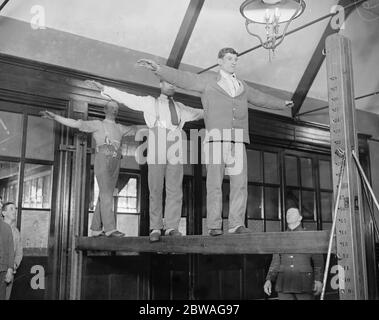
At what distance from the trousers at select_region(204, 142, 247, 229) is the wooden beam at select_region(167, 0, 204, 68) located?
2.46 metres

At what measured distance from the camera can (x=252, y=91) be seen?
3.04 metres

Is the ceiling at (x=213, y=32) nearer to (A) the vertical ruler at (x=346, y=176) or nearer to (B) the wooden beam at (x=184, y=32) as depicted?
(B) the wooden beam at (x=184, y=32)

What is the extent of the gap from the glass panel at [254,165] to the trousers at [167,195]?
2622 millimetres

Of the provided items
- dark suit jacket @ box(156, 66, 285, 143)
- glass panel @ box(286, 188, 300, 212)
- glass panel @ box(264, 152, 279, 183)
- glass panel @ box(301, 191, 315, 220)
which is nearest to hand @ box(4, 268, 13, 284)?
dark suit jacket @ box(156, 66, 285, 143)

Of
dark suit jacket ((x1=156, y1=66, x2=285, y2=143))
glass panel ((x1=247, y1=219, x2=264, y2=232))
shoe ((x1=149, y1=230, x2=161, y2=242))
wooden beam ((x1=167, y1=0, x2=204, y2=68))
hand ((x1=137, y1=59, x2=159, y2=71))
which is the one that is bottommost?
shoe ((x1=149, y1=230, x2=161, y2=242))

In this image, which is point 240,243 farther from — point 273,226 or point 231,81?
point 273,226

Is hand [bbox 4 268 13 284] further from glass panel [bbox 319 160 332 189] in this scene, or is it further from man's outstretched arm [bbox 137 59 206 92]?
glass panel [bbox 319 160 332 189]

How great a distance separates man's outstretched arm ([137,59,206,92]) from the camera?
2746 mm

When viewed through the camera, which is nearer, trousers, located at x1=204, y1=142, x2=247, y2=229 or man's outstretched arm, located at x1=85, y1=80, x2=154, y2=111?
trousers, located at x1=204, y1=142, x2=247, y2=229

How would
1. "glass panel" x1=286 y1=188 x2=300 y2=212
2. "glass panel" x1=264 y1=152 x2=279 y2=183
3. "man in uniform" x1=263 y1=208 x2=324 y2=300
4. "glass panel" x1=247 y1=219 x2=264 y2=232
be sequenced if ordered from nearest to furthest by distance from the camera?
"man in uniform" x1=263 y1=208 x2=324 y2=300
"glass panel" x1=247 y1=219 x2=264 y2=232
"glass panel" x1=264 y1=152 x2=279 y2=183
"glass panel" x1=286 y1=188 x2=300 y2=212

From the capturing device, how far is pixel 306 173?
21.4 ft

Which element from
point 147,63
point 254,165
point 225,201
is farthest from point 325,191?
point 147,63

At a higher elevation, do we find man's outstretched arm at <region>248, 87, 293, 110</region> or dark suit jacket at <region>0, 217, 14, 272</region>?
man's outstretched arm at <region>248, 87, 293, 110</region>
